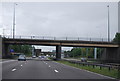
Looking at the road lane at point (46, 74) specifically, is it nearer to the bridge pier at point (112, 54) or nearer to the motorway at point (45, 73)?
the motorway at point (45, 73)

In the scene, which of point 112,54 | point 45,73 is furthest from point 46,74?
point 112,54

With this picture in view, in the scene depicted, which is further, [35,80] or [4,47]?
[4,47]

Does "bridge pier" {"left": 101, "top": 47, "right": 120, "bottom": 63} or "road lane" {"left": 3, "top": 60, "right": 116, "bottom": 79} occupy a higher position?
"road lane" {"left": 3, "top": 60, "right": 116, "bottom": 79}

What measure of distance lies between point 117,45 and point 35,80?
4900 cm

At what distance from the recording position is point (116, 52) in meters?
61.5

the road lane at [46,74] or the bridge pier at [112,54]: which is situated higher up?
the road lane at [46,74]

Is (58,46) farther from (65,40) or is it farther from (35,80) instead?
(35,80)

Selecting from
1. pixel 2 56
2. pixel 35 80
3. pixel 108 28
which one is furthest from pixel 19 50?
pixel 35 80

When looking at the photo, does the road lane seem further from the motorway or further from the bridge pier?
the bridge pier

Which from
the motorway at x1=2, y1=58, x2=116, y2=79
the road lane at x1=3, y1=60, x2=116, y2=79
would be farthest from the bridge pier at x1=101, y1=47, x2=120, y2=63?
the road lane at x1=3, y1=60, x2=116, y2=79

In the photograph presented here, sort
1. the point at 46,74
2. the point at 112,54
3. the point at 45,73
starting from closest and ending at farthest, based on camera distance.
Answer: the point at 46,74, the point at 45,73, the point at 112,54

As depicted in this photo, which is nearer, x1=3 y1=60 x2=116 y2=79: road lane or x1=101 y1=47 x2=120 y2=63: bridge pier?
x1=3 y1=60 x2=116 y2=79: road lane

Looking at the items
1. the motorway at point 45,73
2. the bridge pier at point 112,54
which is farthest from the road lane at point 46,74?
the bridge pier at point 112,54

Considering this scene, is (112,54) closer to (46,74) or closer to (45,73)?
(45,73)
